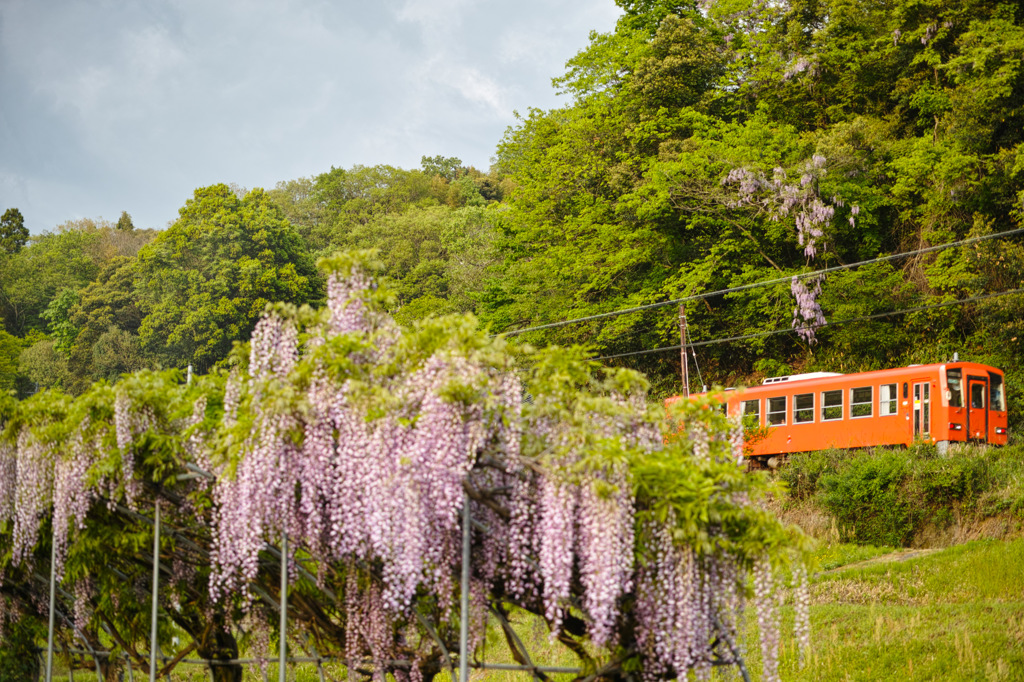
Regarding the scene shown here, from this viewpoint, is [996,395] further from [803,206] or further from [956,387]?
[803,206]

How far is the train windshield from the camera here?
638 inches

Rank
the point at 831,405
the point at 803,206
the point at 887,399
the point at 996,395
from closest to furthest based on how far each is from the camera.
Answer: the point at 887,399, the point at 996,395, the point at 831,405, the point at 803,206

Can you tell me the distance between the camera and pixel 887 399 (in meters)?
16.8

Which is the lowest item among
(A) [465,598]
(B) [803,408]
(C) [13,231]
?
(A) [465,598]

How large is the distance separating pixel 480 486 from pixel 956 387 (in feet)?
46.0

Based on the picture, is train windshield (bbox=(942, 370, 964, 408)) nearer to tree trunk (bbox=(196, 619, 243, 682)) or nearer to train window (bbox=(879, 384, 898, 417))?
train window (bbox=(879, 384, 898, 417))

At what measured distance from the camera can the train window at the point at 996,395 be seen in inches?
677

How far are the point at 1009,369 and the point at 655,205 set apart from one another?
9.10m

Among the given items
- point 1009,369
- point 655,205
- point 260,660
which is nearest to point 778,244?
point 655,205

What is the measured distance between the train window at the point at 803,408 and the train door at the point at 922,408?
6.52 feet

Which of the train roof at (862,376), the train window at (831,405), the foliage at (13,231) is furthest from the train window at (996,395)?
the foliage at (13,231)

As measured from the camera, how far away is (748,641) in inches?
400

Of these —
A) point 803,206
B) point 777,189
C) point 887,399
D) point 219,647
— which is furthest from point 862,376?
point 219,647

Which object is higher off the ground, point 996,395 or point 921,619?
point 996,395
